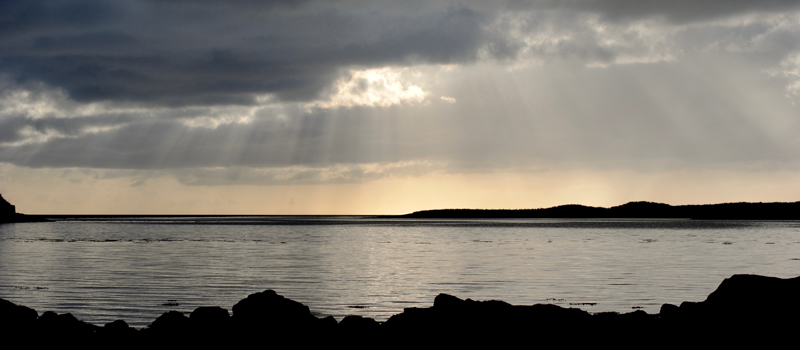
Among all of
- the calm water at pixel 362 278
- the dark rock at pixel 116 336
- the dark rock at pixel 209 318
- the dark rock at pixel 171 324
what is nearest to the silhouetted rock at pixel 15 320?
the dark rock at pixel 116 336

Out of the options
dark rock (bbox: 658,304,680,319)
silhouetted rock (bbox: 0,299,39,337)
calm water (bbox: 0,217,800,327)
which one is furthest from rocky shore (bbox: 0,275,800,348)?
calm water (bbox: 0,217,800,327)

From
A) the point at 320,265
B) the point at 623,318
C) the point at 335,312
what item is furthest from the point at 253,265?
the point at 623,318

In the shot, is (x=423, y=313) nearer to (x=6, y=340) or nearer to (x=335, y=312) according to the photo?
(x=335, y=312)

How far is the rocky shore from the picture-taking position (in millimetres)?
18188

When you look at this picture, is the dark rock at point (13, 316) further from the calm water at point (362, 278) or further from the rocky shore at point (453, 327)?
the calm water at point (362, 278)

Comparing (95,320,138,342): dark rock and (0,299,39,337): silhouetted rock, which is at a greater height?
(0,299,39,337): silhouetted rock

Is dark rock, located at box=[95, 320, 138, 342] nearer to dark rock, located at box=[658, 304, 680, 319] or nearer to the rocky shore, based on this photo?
the rocky shore

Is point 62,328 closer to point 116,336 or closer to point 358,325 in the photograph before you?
point 116,336

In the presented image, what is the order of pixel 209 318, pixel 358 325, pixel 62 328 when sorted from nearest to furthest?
1. pixel 62 328
2. pixel 209 318
3. pixel 358 325

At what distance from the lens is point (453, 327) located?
18.6 m

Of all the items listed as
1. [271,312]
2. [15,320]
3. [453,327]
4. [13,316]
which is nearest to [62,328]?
[15,320]

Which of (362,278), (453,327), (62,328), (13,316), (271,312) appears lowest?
(362,278)

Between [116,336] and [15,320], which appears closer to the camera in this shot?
[116,336]

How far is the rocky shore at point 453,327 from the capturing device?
716 inches
